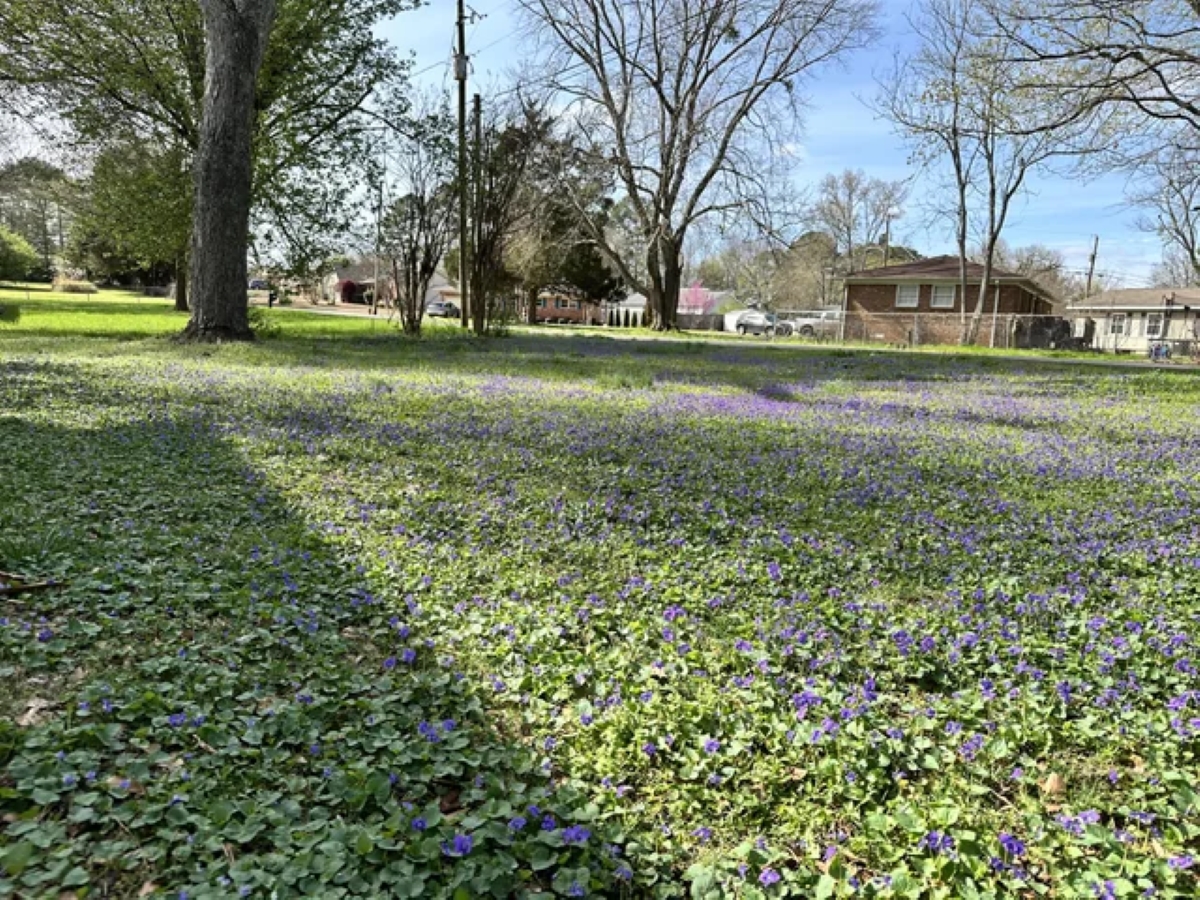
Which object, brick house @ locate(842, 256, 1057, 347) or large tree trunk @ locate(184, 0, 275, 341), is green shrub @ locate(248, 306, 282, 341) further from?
brick house @ locate(842, 256, 1057, 347)

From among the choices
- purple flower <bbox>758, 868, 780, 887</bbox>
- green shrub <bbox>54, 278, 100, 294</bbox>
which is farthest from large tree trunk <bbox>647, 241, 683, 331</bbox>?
green shrub <bbox>54, 278, 100, 294</bbox>

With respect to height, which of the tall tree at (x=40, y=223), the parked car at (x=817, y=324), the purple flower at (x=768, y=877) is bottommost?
the purple flower at (x=768, y=877)

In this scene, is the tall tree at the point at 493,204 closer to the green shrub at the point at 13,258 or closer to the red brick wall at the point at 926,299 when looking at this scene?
the red brick wall at the point at 926,299

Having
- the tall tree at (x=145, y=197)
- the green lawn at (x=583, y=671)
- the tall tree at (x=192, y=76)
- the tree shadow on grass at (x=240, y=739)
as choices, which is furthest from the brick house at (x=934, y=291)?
the tree shadow on grass at (x=240, y=739)

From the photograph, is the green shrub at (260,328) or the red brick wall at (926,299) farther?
the red brick wall at (926,299)

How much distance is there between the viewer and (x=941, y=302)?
137 ft

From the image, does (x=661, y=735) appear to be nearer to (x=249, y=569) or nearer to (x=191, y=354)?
(x=249, y=569)

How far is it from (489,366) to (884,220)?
64593 mm

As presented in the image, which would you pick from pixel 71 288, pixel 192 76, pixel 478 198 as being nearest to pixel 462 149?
pixel 478 198

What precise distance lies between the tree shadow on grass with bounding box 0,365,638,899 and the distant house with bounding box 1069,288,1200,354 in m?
52.2

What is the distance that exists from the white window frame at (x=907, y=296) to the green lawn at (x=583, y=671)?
39670 mm

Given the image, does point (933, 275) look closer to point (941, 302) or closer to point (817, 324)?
point (941, 302)

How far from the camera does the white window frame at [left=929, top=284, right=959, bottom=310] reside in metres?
41.6

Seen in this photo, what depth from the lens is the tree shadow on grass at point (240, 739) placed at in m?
1.63
